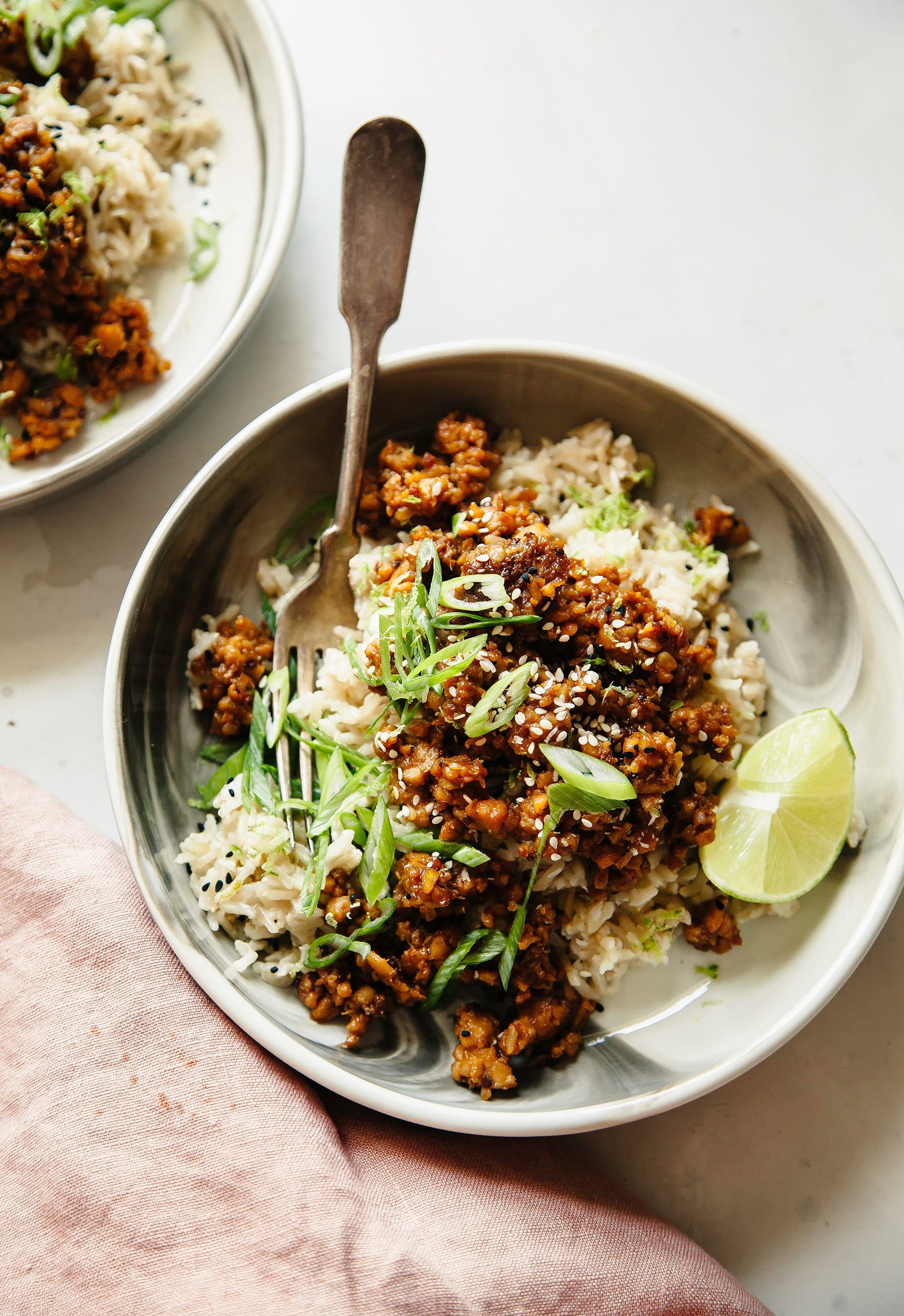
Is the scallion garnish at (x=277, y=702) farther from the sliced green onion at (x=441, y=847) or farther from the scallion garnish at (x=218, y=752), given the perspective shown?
Result: the sliced green onion at (x=441, y=847)

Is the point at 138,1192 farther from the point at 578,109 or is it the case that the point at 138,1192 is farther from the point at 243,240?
the point at 578,109

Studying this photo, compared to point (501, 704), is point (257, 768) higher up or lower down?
lower down

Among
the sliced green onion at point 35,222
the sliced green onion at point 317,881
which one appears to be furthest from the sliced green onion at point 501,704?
the sliced green onion at point 35,222

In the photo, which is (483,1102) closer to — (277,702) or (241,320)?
(277,702)

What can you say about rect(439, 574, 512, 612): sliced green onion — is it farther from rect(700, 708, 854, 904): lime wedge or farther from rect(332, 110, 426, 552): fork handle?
rect(700, 708, 854, 904): lime wedge

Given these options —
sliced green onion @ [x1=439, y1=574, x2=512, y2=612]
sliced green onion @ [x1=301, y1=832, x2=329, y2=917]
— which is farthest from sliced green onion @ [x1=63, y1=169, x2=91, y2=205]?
sliced green onion @ [x1=301, y1=832, x2=329, y2=917]

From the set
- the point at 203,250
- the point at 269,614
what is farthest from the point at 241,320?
the point at 269,614
